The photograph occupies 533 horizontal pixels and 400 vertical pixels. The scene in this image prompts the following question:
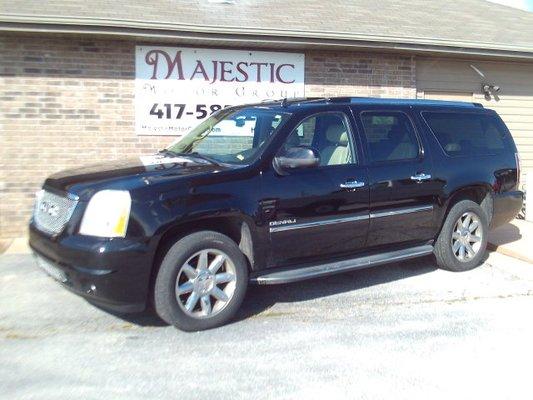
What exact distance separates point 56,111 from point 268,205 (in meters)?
4.38

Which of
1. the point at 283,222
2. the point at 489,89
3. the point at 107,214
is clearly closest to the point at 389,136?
the point at 283,222

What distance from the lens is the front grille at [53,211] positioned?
4.45 metres

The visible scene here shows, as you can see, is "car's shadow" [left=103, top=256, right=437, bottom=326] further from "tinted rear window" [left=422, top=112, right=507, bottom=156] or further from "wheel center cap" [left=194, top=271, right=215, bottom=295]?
"tinted rear window" [left=422, top=112, right=507, bottom=156]

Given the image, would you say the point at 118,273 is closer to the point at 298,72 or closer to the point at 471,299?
the point at 471,299

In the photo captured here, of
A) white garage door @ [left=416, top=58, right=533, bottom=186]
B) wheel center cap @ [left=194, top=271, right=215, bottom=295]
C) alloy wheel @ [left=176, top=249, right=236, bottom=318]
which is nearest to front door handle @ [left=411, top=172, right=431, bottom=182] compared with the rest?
alloy wheel @ [left=176, top=249, right=236, bottom=318]

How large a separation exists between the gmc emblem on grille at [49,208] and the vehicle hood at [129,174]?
0.15 metres

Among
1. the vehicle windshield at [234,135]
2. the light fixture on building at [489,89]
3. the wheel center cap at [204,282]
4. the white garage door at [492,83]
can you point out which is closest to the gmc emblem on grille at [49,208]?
the wheel center cap at [204,282]

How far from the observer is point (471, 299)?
5.51 m

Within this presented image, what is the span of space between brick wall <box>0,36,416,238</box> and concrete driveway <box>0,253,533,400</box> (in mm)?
2230

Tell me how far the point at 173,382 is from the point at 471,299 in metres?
3.11

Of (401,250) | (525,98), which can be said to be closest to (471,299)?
(401,250)

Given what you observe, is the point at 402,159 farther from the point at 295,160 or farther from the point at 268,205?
the point at 268,205

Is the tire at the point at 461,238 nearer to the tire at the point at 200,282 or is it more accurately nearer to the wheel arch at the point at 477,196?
the wheel arch at the point at 477,196

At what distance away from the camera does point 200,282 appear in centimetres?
459
